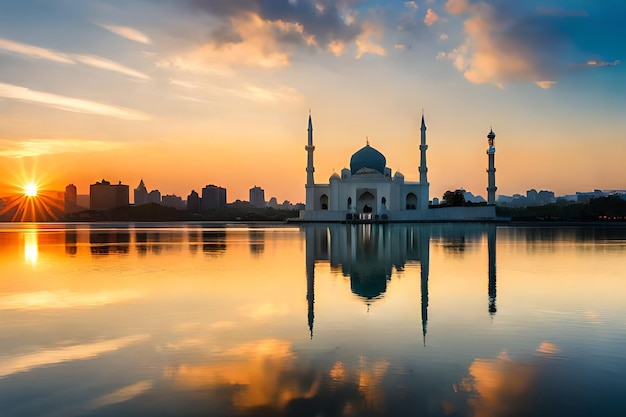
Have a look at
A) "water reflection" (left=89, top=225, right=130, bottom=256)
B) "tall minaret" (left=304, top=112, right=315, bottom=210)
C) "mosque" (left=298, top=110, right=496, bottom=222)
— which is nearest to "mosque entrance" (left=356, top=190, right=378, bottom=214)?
"mosque" (left=298, top=110, right=496, bottom=222)

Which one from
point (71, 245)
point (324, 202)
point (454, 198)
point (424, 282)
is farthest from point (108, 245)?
point (454, 198)

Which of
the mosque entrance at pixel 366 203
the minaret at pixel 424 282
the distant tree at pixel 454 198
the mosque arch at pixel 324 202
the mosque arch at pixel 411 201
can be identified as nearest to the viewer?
the minaret at pixel 424 282

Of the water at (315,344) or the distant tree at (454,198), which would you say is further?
the distant tree at (454,198)

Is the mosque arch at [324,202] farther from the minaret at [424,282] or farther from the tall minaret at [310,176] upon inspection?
the minaret at [424,282]

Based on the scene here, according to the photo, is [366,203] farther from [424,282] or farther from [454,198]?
[424,282]

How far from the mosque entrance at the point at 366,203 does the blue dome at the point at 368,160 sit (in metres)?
3.34

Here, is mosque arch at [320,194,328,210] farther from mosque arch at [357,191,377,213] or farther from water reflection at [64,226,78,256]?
water reflection at [64,226,78,256]

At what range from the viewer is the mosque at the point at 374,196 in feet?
225

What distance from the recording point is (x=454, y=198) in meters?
81.2

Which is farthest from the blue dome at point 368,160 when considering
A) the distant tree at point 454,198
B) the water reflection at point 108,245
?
the water reflection at point 108,245

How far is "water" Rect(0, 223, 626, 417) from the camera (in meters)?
5.29

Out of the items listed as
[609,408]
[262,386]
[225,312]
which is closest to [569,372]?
[609,408]

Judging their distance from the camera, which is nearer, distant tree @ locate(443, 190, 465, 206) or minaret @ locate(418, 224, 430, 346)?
minaret @ locate(418, 224, 430, 346)

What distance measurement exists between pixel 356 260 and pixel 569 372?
43.3 feet
